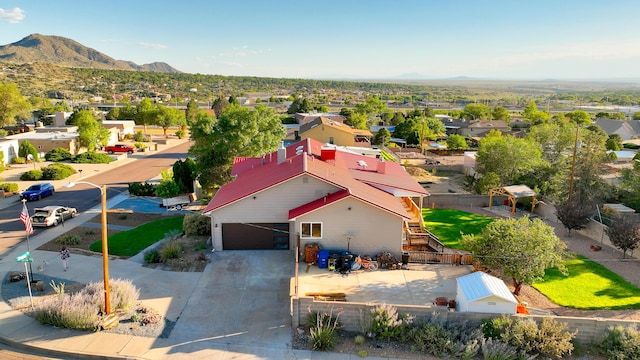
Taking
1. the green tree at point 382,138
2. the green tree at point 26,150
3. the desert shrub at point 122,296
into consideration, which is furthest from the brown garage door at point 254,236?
the green tree at point 382,138

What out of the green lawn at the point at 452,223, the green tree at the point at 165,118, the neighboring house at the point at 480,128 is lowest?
the green lawn at the point at 452,223

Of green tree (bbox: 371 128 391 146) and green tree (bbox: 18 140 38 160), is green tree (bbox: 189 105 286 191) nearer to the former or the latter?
green tree (bbox: 18 140 38 160)

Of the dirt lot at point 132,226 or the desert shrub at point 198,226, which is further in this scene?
the desert shrub at point 198,226

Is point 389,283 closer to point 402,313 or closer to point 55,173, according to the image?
point 402,313

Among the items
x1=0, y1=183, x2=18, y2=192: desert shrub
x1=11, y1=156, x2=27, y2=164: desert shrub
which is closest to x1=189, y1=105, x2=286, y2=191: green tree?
x1=0, y1=183, x2=18, y2=192: desert shrub

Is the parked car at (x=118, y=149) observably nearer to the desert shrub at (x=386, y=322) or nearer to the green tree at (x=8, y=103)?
the green tree at (x=8, y=103)

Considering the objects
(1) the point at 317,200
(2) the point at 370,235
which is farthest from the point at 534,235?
(1) the point at 317,200

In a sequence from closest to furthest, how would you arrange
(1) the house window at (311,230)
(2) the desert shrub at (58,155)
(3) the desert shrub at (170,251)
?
1. (1) the house window at (311,230)
2. (3) the desert shrub at (170,251)
3. (2) the desert shrub at (58,155)

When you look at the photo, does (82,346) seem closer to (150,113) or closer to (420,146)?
(420,146)
